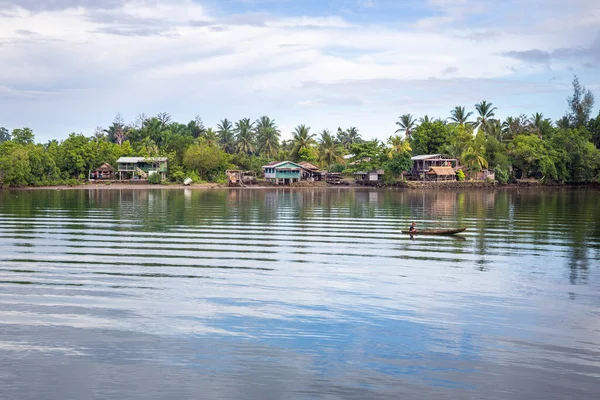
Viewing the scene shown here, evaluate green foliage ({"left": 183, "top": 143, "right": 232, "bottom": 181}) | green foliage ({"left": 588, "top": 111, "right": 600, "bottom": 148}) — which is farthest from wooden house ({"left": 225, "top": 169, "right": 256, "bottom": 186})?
green foliage ({"left": 588, "top": 111, "right": 600, "bottom": 148})

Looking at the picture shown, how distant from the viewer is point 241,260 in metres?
26.8

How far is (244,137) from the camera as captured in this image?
5463 inches

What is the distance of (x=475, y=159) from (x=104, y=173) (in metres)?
71.8

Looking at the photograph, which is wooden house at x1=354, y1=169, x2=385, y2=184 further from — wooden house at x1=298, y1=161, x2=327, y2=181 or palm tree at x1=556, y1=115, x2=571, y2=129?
palm tree at x1=556, y1=115, x2=571, y2=129

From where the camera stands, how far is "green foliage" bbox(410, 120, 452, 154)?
385 ft

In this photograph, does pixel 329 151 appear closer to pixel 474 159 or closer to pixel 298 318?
pixel 474 159

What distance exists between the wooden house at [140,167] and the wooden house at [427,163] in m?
48.9

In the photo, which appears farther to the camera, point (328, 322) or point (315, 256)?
point (315, 256)

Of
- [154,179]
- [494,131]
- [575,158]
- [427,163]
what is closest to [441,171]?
[427,163]

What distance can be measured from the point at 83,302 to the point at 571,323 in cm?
1461

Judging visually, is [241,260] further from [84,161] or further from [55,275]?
[84,161]

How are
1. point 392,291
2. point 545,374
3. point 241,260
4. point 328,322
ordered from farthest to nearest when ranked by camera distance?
point 241,260
point 392,291
point 328,322
point 545,374

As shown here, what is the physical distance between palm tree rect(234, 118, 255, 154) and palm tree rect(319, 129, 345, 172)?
69.9ft

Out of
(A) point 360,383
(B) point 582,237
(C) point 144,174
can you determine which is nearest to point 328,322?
(A) point 360,383
